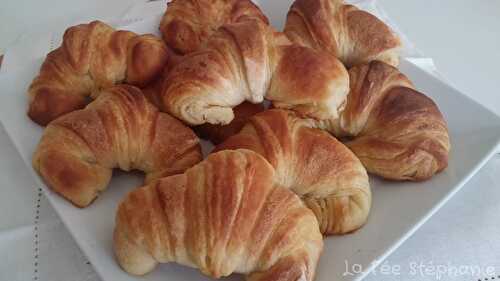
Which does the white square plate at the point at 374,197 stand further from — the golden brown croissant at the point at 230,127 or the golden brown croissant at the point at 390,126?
the golden brown croissant at the point at 230,127

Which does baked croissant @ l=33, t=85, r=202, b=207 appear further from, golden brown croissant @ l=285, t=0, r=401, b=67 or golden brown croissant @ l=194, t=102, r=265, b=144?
golden brown croissant @ l=285, t=0, r=401, b=67

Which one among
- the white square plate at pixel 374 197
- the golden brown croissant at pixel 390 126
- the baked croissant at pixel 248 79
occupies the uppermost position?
the baked croissant at pixel 248 79

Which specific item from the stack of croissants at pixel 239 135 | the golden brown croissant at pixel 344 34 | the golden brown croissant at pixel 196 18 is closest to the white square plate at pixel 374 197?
the stack of croissants at pixel 239 135

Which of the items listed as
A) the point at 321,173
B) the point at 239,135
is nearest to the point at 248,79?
the point at 239,135

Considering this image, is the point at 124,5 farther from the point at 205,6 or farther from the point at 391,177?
the point at 391,177

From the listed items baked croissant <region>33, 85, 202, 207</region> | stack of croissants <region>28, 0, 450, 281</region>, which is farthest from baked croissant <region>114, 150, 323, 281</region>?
baked croissant <region>33, 85, 202, 207</region>

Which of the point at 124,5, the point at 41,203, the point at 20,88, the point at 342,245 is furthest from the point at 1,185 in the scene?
the point at 124,5
